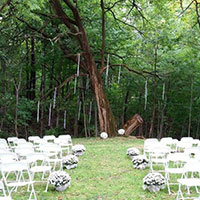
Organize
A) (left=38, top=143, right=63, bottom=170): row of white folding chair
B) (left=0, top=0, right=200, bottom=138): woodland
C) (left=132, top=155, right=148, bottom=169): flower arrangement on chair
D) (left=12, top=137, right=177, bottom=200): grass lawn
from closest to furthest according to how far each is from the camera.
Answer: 1. (left=12, top=137, right=177, bottom=200): grass lawn
2. (left=38, top=143, right=63, bottom=170): row of white folding chair
3. (left=132, top=155, right=148, bottom=169): flower arrangement on chair
4. (left=0, top=0, right=200, bottom=138): woodland

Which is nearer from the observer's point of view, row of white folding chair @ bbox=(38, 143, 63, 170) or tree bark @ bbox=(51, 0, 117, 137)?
row of white folding chair @ bbox=(38, 143, 63, 170)

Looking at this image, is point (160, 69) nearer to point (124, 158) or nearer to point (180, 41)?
point (180, 41)

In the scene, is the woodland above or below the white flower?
above

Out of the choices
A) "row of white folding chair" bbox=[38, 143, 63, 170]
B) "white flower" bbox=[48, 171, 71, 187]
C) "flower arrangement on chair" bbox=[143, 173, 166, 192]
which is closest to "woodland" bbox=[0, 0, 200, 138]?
"row of white folding chair" bbox=[38, 143, 63, 170]

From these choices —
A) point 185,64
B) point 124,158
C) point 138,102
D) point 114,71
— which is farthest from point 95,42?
point 124,158

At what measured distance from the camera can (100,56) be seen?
15.5 meters

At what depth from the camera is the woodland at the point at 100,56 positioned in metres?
13.1

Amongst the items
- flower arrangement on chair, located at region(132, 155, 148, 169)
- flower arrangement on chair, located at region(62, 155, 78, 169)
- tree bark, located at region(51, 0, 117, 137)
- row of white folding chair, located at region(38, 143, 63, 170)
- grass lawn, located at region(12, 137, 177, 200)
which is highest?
tree bark, located at region(51, 0, 117, 137)

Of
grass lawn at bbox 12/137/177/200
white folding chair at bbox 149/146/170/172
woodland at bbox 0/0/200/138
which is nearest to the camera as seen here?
grass lawn at bbox 12/137/177/200

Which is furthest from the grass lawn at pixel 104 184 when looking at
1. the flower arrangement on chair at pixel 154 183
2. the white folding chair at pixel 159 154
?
the white folding chair at pixel 159 154

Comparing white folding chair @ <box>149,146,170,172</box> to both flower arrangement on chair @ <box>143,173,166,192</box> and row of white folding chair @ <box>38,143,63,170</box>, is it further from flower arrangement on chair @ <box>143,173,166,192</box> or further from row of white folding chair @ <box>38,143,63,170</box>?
row of white folding chair @ <box>38,143,63,170</box>

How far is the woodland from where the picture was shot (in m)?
13.1

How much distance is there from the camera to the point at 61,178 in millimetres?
5051

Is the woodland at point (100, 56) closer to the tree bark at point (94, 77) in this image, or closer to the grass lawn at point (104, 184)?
the tree bark at point (94, 77)
